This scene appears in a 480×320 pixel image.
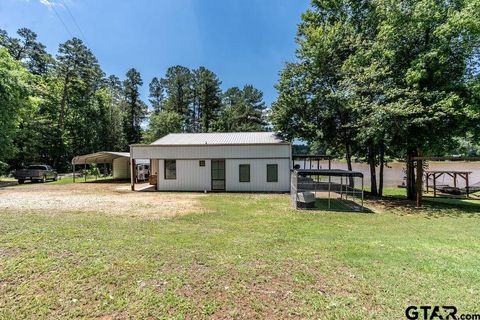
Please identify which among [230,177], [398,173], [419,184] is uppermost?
[230,177]

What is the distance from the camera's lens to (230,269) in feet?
14.9

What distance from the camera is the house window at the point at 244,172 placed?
1630 cm

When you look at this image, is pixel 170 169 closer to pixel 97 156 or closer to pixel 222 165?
pixel 222 165

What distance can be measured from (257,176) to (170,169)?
230 inches

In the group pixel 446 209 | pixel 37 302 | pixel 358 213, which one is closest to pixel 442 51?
pixel 446 209

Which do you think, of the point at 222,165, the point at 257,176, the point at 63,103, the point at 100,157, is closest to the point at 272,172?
the point at 257,176

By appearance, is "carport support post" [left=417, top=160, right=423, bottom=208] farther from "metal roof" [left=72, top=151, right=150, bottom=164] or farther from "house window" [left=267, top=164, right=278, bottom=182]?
"metal roof" [left=72, top=151, right=150, bottom=164]

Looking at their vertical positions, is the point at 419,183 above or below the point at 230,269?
above

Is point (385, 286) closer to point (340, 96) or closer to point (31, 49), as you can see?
point (340, 96)

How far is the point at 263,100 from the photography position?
48.2 m

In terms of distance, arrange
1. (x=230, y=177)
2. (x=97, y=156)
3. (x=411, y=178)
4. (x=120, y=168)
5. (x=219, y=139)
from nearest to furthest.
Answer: (x=411, y=178), (x=230, y=177), (x=219, y=139), (x=97, y=156), (x=120, y=168)

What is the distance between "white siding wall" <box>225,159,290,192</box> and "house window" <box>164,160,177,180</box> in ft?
11.6

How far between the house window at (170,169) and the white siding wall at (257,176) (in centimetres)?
354

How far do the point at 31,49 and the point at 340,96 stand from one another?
41828 mm
